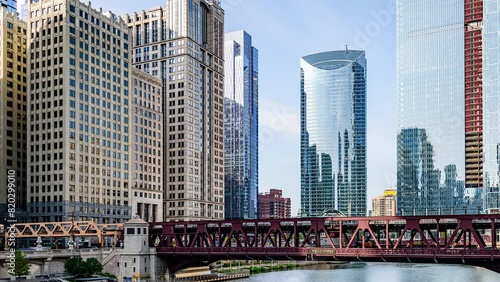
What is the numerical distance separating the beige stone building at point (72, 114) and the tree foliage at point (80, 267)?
Answer: 42.6 metres

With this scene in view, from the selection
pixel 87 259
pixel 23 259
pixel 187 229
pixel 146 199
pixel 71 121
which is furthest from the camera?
pixel 146 199

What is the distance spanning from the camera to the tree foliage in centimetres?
10794

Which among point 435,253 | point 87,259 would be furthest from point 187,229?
point 435,253

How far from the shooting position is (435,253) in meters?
91.0

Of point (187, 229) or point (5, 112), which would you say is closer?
point (187, 229)

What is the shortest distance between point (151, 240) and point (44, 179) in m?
42.8

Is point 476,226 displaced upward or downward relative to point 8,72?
downward

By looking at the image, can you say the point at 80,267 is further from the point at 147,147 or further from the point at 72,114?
the point at 147,147

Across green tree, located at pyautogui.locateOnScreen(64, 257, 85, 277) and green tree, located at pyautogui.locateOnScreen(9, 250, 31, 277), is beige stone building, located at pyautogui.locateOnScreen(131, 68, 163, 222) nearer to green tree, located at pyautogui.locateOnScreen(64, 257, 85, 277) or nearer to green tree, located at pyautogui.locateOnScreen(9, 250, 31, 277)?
green tree, located at pyautogui.locateOnScreen(64, 257, 85, 277)

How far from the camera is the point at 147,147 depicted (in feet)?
615

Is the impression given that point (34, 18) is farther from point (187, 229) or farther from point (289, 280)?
point (289, 280)

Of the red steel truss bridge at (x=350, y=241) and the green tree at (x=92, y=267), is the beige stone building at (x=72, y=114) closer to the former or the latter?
the red steel truss bridge at (x=350, y=241)

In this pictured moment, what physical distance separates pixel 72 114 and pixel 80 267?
2198 inches

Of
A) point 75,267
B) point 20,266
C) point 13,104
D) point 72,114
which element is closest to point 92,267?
point 75,267
